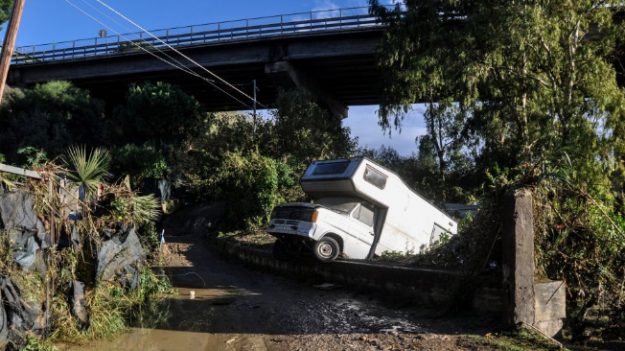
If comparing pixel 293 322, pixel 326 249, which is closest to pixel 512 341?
pixel 293 322

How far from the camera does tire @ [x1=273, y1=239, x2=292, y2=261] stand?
1338 centimetres

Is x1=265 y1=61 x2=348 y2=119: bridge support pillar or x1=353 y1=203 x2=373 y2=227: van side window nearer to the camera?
x1=353 y1=203 x2=373 y2=227: van side window

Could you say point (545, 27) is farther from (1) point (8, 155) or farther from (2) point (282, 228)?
(1) point (8, 155)

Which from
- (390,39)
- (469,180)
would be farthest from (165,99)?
(469,180)

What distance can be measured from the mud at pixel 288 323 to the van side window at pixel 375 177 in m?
2.85

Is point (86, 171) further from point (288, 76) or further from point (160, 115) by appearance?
point (160, 115)

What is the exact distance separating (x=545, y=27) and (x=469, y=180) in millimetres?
16121

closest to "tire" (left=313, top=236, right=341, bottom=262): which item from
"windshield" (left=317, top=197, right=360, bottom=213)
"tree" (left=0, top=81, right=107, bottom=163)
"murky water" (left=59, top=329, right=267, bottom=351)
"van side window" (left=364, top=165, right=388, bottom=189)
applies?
"windshield" (left=317, top=197, right=360, bottom=213)

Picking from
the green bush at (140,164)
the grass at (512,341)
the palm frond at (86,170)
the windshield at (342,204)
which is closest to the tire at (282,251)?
the windshield at (342,204)

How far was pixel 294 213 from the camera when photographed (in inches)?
504

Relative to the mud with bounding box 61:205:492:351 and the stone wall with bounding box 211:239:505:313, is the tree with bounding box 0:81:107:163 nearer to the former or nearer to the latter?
the stone wall with bounding box 211:239:505:313

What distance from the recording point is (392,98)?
23172 millimetres

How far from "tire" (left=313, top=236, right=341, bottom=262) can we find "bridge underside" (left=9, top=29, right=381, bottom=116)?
15.7 metres

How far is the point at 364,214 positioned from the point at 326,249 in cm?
144
